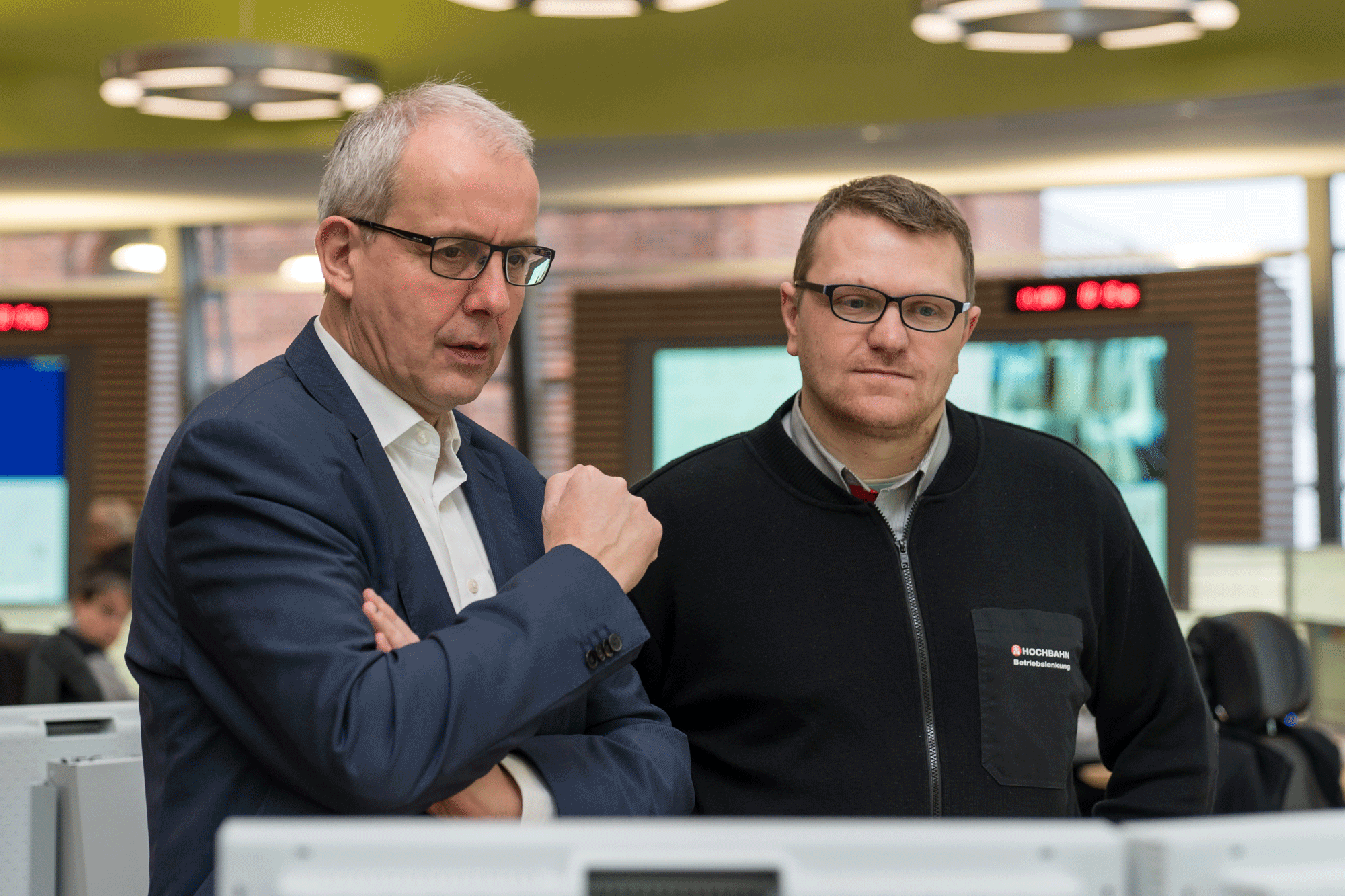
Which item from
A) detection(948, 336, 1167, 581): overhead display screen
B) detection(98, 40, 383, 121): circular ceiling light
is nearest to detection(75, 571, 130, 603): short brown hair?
detection(98, 40, 383, 121): circular ceiling light

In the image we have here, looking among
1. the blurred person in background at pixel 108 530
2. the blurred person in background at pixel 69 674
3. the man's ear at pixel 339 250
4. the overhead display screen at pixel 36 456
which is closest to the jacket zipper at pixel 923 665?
the man's ear at pixel 339 250

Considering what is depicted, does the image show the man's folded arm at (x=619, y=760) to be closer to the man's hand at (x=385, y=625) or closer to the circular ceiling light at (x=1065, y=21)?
the man's hand at (x=385, y=625)

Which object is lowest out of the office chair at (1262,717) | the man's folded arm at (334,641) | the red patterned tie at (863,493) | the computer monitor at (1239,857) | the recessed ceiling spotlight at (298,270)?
the office chair at (1262,717)

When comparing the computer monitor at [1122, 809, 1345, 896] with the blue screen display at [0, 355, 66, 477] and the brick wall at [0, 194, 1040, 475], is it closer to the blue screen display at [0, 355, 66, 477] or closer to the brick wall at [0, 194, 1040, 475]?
the brick wall at [0, 194, 1040, 475]

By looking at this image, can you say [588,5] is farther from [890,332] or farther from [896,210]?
[890,332]

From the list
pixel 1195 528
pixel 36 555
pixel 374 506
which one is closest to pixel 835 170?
pixel 1195 528

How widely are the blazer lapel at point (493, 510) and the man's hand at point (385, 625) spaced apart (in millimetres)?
233

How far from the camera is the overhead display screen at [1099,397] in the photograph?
7.34m

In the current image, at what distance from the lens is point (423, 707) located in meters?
1.26

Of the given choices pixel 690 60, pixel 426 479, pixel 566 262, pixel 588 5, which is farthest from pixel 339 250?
pixel 566 262

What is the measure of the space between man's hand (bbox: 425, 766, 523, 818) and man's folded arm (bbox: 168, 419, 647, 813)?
0.27ft

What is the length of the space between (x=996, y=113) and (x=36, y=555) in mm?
6390

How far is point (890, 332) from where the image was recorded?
6.31 feet

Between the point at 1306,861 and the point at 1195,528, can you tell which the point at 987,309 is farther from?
the point at 1306,861
